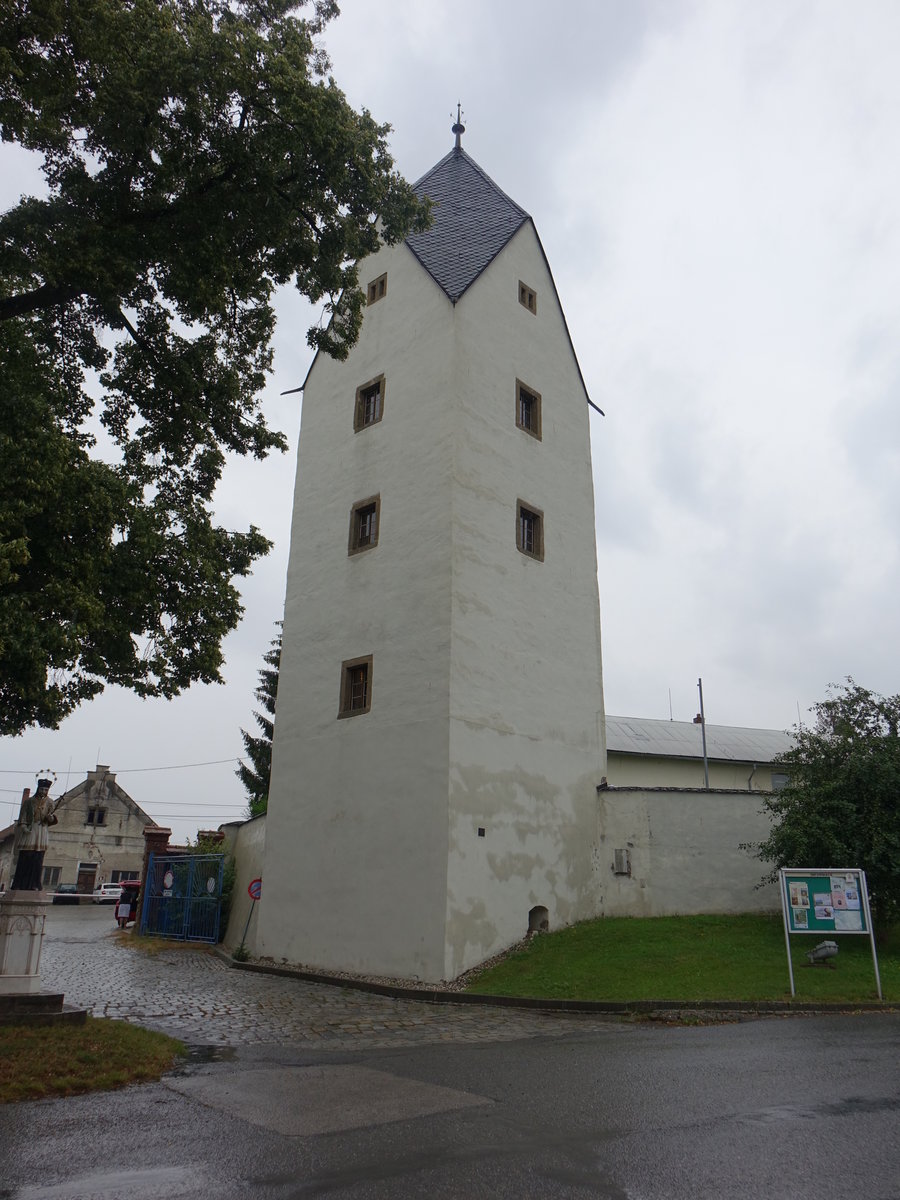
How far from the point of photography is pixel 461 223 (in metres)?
24.0

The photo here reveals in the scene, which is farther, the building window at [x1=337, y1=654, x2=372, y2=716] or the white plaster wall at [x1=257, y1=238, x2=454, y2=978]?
the building window at [x1=337, y1=654, x2=372, y2=716]

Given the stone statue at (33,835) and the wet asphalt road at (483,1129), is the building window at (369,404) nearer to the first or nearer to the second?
the stone statue at (33,835)

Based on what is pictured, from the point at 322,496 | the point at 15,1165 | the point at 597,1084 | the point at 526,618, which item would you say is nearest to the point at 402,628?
the point at 526,618

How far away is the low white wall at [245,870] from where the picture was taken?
2038 centimetres

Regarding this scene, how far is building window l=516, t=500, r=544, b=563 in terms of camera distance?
19906 millimetres

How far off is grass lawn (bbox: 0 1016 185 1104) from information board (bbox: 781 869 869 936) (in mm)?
8797

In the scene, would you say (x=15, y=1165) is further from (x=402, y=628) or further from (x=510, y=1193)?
(x=402, y=628)

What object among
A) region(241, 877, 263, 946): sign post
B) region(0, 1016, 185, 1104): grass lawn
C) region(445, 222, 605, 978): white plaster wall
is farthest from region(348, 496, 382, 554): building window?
region(0, 1016, 185, 1104): grass lawn

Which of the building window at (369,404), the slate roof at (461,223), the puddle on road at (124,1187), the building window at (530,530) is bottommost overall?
the puddle on road at (124,1187)

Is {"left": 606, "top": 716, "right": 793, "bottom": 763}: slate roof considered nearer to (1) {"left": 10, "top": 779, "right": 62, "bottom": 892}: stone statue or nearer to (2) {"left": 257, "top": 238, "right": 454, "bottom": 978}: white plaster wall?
(2) {"left": 257, "top": 238, "right": 454, "bottom": 978}: white plaster wall

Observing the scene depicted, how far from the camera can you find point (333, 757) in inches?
717

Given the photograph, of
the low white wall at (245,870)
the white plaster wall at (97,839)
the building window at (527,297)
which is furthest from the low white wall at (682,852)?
the white plaster wall at (97,839)

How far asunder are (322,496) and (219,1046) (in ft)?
47.7

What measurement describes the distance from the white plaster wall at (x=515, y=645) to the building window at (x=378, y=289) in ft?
8.76
